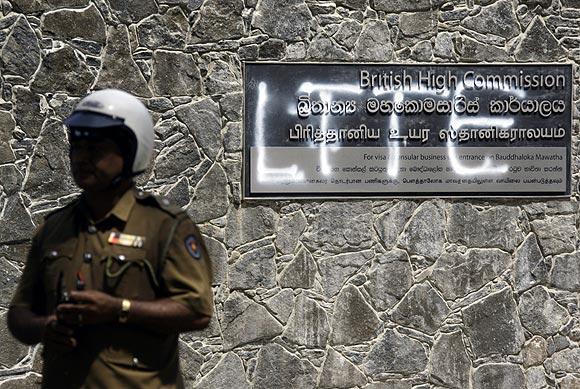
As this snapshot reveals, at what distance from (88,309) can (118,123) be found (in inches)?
21.9

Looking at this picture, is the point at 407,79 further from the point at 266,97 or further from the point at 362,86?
the point at 266,97

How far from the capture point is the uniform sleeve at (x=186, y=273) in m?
3.14

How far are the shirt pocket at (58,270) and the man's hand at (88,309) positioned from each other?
112 mm

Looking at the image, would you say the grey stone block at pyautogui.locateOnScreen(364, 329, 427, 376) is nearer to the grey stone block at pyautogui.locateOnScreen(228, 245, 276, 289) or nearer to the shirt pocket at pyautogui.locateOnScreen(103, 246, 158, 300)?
the grey stone block at pyautogui.locateOnScreen(228, 245, 276, 289)

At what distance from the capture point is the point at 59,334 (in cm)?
307

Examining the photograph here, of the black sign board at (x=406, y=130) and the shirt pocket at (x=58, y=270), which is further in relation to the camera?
the black sign board at (x=406, y=130)

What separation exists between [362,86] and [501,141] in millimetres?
1014

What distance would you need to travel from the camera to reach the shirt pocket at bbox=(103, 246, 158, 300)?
312 cm

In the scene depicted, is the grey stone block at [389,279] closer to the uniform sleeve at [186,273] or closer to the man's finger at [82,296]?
the uniform sleeve at [186,273]

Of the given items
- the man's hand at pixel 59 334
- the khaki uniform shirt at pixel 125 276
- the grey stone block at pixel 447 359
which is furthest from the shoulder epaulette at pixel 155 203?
the grey stone block at pixel 447 359

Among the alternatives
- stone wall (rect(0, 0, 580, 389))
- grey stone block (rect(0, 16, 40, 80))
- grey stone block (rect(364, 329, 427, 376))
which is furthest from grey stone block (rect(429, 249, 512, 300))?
grey stone block (rect(0, 16, 40, 80))

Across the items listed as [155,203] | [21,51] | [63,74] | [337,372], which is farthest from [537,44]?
[155,203]

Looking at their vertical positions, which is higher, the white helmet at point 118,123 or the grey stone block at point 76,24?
the grey stone block at point 76,24

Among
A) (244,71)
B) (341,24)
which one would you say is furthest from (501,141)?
(244,71)
